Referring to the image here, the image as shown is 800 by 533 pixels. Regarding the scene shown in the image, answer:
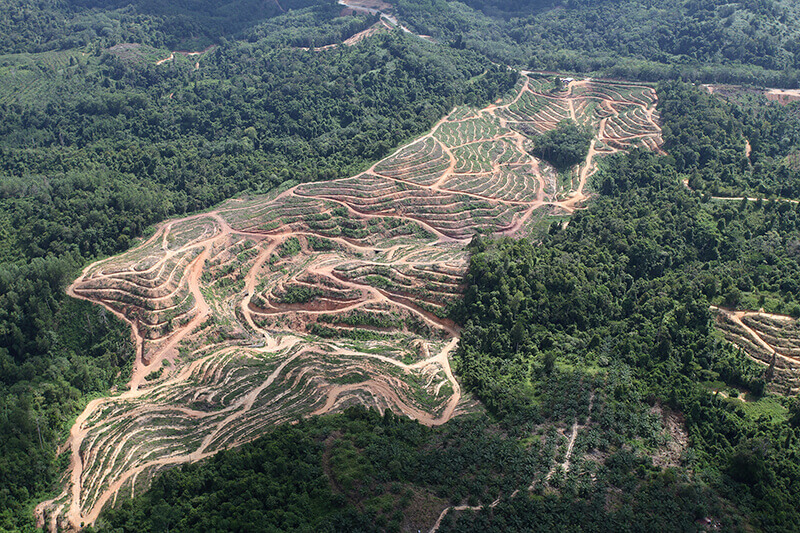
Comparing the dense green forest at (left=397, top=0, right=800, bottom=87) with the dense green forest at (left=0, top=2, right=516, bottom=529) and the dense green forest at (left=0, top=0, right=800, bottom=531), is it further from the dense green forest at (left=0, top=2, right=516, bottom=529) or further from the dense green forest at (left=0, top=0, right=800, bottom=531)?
the dense green forest at (left=0, top=2, right=516, bottom=529)

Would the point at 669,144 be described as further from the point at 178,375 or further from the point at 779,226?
the point at 178,375

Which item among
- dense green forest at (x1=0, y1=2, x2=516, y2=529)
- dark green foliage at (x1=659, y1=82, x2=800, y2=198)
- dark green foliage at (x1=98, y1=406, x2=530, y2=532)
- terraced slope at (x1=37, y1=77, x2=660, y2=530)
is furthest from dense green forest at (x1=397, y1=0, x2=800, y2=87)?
dark green foliage at (x1=98, y1=406, x2=530, y2=532)

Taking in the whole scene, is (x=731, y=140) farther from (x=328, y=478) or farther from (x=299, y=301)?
(x=328, y=478)

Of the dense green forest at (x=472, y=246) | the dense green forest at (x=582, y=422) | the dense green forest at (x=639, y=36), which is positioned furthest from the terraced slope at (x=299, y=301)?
the dense green forest at (x=639, y=36)

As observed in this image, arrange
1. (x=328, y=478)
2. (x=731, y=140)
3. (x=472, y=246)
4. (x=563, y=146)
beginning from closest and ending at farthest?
(x=328, y=478)
(x=472, y=246)
(x=731, y=140)
(x=563, y=146)

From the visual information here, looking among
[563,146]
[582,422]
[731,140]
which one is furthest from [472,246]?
[731,140]

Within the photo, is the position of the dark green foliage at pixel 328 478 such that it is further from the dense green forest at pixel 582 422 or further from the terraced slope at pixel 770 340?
the terraced slope at pixel 770 340
